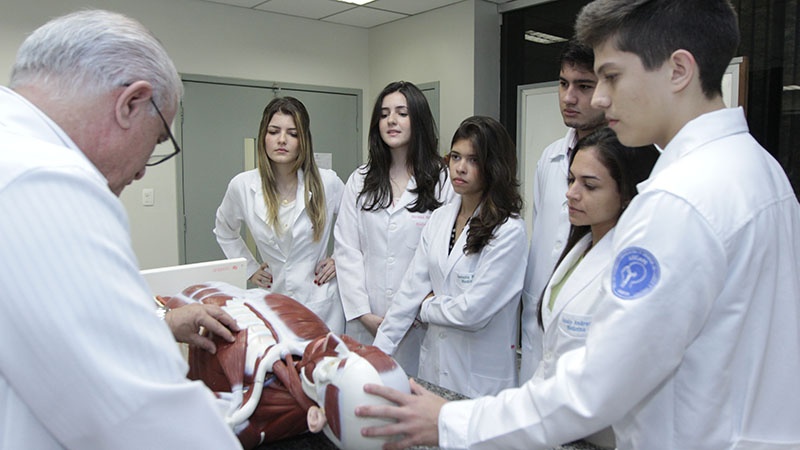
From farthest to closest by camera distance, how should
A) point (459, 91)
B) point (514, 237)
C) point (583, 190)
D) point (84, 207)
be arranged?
point (459, 91)
point (514, 237)
point (583, 190)
point (84, 207)

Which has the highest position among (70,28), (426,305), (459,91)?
(459,91)

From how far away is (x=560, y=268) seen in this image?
60.4 inches

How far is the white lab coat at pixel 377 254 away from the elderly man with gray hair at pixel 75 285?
1.57 m

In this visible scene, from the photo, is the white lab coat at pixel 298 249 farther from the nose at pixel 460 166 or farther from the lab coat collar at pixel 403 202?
the nose at pixel 460 166

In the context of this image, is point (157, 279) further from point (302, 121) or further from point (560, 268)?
point (560, 268)

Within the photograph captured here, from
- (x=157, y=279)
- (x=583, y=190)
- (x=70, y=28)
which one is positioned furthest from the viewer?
(x=157, y=279)

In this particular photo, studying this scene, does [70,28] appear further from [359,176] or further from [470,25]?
[470,25]

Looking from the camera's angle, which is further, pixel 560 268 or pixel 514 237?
pixel 514 237

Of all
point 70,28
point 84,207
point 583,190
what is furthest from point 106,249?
point 583,190

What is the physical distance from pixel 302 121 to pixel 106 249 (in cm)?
192

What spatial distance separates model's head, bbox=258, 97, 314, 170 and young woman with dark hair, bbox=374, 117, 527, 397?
0.78m

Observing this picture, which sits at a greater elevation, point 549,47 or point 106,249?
point 549,47

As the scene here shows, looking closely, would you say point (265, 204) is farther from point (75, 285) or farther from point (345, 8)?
point (345, 8)

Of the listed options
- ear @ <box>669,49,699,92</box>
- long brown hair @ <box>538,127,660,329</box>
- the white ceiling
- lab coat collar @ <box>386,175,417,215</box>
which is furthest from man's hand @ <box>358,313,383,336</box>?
the white ceiling
